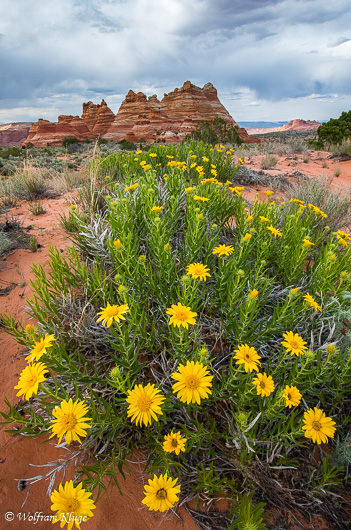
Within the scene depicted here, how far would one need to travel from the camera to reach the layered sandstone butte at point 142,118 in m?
45.8

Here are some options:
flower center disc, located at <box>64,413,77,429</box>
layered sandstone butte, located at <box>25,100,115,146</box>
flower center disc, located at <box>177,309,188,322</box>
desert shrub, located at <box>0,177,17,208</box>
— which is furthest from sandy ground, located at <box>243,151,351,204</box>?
layered sandstone butte, located at <box>25,100,115,146</box>

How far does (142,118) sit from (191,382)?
55.1 meters

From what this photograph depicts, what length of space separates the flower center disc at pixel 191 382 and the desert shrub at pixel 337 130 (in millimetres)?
18776

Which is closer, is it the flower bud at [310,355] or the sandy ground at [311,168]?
the flower bud at [310,355]

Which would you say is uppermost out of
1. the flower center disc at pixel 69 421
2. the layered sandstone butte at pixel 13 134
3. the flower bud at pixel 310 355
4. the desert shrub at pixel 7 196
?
the layered sandstone butte at pixel 13 134

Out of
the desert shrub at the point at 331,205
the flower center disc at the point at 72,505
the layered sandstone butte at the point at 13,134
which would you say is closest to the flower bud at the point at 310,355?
the flower center disc at the point at 72,505

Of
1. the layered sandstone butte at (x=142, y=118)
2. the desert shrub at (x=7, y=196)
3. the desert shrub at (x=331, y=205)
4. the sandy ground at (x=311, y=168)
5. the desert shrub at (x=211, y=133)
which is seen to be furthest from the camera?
the layered sandstone butte at (x=142, y=118)

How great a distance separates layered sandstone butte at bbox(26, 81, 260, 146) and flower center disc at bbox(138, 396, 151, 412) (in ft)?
157

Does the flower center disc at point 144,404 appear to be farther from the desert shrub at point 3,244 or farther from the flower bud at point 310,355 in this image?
the desert shrub at point 3,244

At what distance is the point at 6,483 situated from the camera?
1525 mm

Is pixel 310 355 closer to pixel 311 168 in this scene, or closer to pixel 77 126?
pixel 311 168

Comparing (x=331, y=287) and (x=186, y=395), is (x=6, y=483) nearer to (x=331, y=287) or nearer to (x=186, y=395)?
(x=186, y=395)

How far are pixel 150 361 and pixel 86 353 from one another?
1.65ft

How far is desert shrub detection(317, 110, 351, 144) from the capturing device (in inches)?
623
